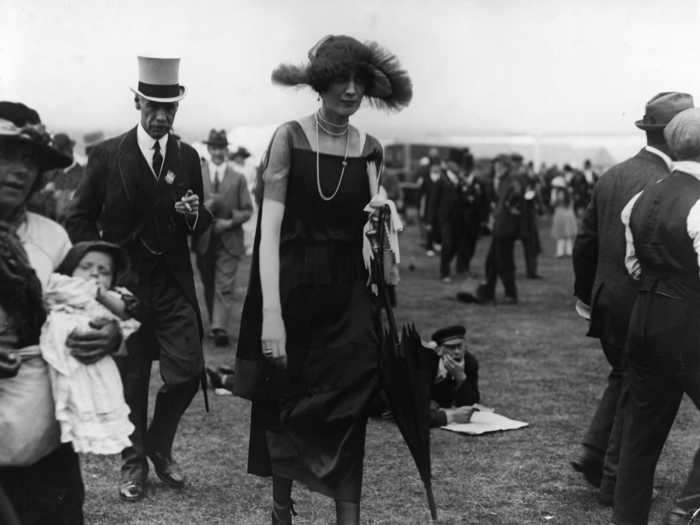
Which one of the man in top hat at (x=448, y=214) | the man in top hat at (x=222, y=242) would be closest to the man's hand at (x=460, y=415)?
the man in top hat at (x=222, y=242)

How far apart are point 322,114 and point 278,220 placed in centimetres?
49

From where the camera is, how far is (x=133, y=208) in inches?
225

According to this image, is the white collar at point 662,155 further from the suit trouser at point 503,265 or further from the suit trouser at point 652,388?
the suit trouser at point 503,265

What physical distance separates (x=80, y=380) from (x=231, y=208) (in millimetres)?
8482

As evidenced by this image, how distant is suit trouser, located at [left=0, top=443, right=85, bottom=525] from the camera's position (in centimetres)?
351

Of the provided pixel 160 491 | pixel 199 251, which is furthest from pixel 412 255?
pixel 160 491

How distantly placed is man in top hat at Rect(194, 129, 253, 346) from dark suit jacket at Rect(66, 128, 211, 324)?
534 cm

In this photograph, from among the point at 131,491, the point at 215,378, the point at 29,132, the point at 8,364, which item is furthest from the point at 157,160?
the point at 215,378

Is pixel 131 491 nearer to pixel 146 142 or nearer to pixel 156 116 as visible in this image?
pixel 146 142

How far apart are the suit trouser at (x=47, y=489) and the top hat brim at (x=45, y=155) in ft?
2.92

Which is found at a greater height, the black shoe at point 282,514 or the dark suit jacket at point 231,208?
the dark suit jacket at point 231,208

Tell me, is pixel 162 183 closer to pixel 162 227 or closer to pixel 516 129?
pixel 162 227

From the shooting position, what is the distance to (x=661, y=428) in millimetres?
5094

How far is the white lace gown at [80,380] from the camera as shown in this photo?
10.9 feet
